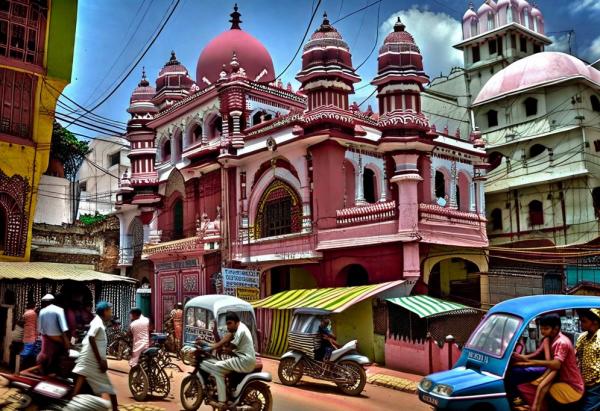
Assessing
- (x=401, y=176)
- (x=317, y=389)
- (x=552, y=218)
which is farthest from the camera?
(x=552, y=218)

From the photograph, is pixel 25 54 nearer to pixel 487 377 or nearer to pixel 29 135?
pixel 29 135

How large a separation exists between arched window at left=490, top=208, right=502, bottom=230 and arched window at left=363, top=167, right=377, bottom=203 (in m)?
11.0

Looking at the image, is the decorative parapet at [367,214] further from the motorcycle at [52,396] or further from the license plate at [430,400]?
the motorcycle at [52,396]

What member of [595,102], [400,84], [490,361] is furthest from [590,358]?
[595,102]

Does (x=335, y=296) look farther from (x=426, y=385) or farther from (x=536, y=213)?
(x=536, y=213)

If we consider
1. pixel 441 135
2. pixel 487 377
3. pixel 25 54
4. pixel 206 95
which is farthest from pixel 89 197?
pixel 487 377

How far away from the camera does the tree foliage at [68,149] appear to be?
4166cm

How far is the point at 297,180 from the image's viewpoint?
20.6m

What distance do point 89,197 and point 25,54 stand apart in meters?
28.6

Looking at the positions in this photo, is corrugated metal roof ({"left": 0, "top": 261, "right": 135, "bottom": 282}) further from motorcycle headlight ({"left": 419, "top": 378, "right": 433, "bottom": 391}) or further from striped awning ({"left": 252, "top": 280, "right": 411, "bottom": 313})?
motorcycle headlight ({"left": 419, "top": 378, "right": 433, "bottom": 391})

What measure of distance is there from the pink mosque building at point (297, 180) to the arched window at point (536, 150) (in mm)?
5586

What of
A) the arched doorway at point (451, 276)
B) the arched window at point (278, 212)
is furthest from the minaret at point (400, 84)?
the arched doorway at point (451, 276)

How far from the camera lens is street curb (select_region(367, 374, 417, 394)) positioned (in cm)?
1277

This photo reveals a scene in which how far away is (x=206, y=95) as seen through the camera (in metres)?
24.9
